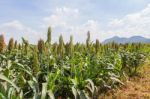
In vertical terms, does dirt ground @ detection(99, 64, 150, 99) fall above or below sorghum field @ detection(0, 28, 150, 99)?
below

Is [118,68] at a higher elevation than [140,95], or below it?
higher

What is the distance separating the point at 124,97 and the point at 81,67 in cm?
159

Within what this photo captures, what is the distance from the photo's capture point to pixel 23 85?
18.1 ft

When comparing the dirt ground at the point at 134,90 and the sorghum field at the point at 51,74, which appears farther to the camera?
the dirt ground at the point at 134,90

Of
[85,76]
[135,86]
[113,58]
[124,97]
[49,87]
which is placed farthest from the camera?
[113,58]

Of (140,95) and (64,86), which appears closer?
(64,86)

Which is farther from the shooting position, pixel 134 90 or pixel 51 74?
pixel 134 90

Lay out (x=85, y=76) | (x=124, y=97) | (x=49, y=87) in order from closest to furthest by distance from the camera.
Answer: (x=49, y=87)
(x=85, y=76)
(x=124, y=97)

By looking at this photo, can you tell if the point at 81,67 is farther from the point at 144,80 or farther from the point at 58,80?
the point at 144,80

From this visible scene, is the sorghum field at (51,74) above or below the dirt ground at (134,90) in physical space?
above

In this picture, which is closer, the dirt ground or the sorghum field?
the sorghum field

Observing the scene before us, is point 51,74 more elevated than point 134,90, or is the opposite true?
point 51,74

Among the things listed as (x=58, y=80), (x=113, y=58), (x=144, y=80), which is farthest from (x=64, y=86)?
(x=144, y=80)

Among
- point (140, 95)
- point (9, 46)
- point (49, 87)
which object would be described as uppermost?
point (9, 46)
